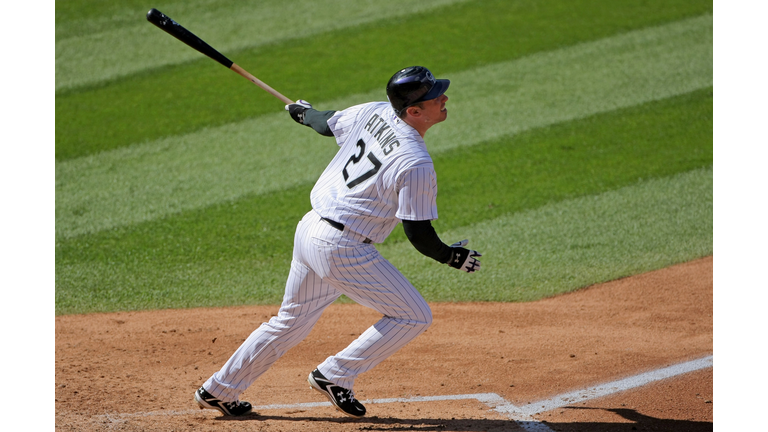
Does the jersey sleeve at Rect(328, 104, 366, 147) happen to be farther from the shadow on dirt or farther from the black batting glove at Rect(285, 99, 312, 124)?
the shadow on dirt

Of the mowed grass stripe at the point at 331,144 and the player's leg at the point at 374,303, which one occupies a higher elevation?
the mowed grass stripe at the point at 331,144

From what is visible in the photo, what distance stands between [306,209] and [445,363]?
331cm

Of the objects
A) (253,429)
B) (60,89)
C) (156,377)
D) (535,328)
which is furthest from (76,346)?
(60,89)

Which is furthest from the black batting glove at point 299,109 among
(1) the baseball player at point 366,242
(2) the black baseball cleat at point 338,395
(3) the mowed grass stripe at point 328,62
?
(3) the mowed grass stripe at point 328,62

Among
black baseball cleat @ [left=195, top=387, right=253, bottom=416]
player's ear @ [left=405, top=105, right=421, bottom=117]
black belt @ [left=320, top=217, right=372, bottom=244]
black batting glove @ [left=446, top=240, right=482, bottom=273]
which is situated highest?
player's ear @ [left=405, top=105, right=421, bottom=117]

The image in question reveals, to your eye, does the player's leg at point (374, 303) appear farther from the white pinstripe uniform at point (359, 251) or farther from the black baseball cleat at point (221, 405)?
the black baseball cleat at point (221, 405)

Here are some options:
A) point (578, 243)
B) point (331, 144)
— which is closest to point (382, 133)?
point (578, 243)

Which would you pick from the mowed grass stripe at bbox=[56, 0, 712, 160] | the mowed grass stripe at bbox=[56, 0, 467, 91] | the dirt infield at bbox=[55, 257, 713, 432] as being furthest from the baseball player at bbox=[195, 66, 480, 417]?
the mowed grass stripe at bbox=[56, 0, 467, 91]

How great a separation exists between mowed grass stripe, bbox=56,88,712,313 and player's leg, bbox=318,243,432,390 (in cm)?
254

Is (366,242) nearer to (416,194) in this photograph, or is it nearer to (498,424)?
(416,194)

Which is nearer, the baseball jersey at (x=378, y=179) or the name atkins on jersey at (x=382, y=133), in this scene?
the baseball jersey at (x=378, y=179)

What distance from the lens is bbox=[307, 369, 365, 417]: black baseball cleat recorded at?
12.0 ft

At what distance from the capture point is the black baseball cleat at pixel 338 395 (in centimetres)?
366

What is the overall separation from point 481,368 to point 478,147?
4.62m
